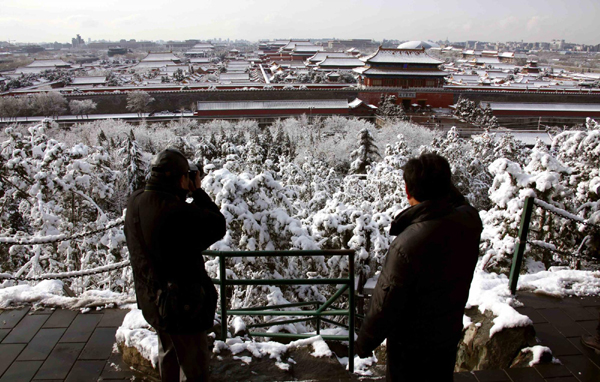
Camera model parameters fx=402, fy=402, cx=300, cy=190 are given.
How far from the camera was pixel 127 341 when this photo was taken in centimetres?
255

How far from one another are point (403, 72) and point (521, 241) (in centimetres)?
3061

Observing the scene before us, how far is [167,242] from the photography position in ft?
5.46

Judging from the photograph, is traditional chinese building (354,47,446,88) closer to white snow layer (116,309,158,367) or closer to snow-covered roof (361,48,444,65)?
snow-covered roof (361,48,444,65)

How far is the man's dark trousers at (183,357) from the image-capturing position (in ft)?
6.16

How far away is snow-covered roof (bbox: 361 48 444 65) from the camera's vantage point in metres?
31.4

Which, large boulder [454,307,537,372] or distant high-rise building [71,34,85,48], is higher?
distant high-rise building [71,34,85,48]

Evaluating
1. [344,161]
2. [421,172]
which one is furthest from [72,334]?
[344,161]

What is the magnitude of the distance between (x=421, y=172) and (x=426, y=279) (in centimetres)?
42

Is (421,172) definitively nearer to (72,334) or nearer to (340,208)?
(72,334)

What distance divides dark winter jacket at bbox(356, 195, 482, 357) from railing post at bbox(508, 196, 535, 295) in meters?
1.68

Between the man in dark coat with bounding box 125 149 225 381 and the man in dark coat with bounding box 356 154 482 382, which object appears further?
the man in dark coat with bounding box 125 149 225 381

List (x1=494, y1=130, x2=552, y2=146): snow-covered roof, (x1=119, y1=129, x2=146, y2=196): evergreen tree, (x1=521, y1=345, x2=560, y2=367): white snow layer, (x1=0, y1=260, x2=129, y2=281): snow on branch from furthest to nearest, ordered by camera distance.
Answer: (x1=494, y1=130, x2=552, y2=146): snow-covered roof
(x1=119, y1=129, x2=146, y2=196): evergreen tree
(x1=0, y1=260, x2=129, y2=281): snow on branch
(x1=521, y1=345, x2=560, y2=367): white snow layer

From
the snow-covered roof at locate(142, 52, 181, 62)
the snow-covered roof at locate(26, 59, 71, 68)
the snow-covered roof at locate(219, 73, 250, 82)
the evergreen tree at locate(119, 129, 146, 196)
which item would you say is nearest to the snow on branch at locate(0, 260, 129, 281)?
the evergreen tree at locate(119, 129, 146, 196)

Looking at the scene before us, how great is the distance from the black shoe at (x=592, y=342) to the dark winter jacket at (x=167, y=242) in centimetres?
257
